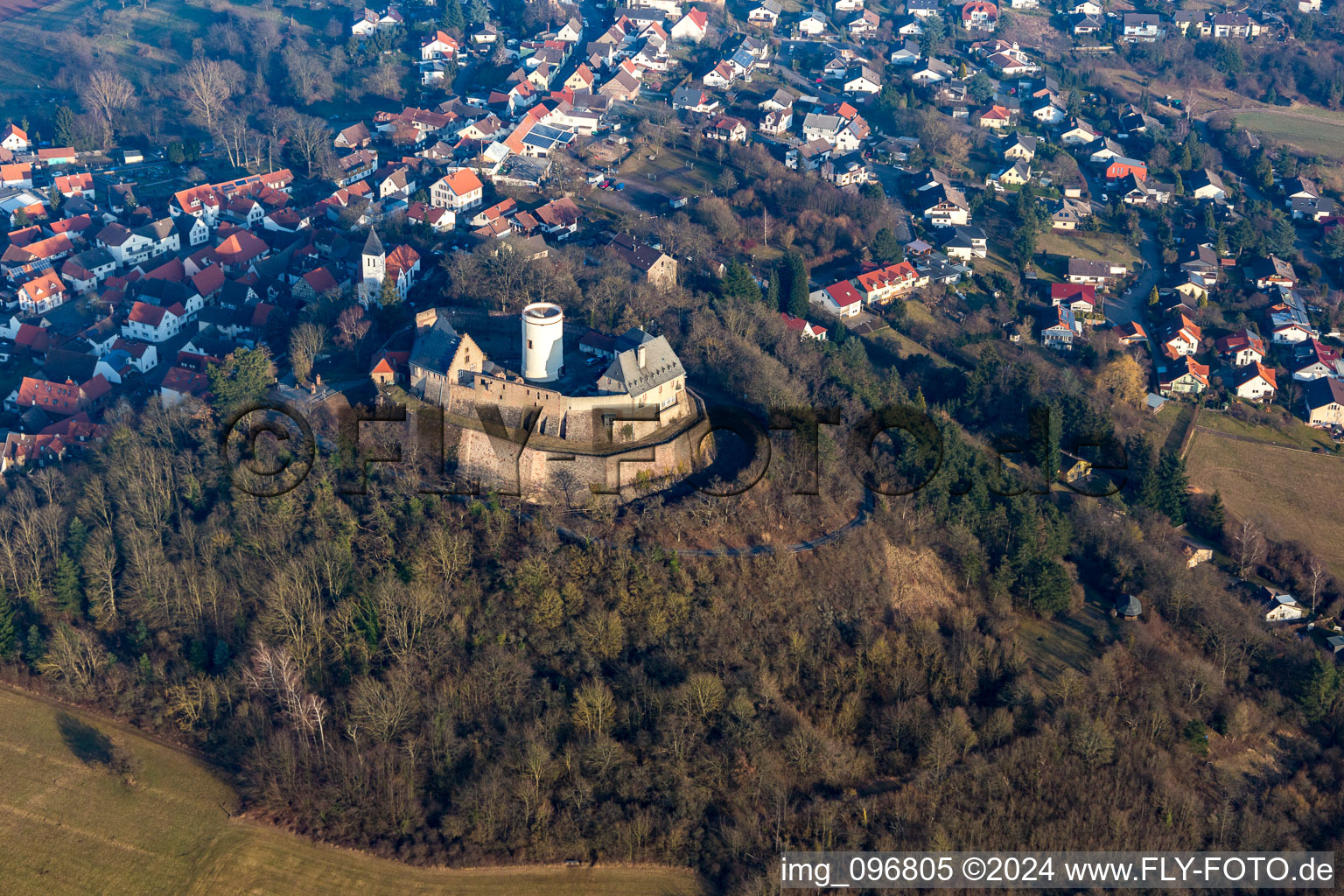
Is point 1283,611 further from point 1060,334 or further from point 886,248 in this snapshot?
point 886,248

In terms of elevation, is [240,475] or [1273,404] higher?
[240,475]

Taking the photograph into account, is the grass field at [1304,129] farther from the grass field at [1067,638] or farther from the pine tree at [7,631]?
the pine tree at [7,631]

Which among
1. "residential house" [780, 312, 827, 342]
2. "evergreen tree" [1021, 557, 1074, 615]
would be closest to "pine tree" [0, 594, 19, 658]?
"residential house" [780, 312, 827, 342]

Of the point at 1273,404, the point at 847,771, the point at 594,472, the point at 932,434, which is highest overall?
the point at 594,472

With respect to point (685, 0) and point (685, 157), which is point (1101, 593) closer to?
point (685, 157)

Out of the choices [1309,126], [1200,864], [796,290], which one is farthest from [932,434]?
[1309,126]

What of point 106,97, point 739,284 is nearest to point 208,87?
point 106,97

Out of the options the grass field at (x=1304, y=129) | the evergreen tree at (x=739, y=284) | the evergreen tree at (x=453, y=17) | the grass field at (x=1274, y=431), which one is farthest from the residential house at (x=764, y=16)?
the grass field at (x=1274, y=431)
